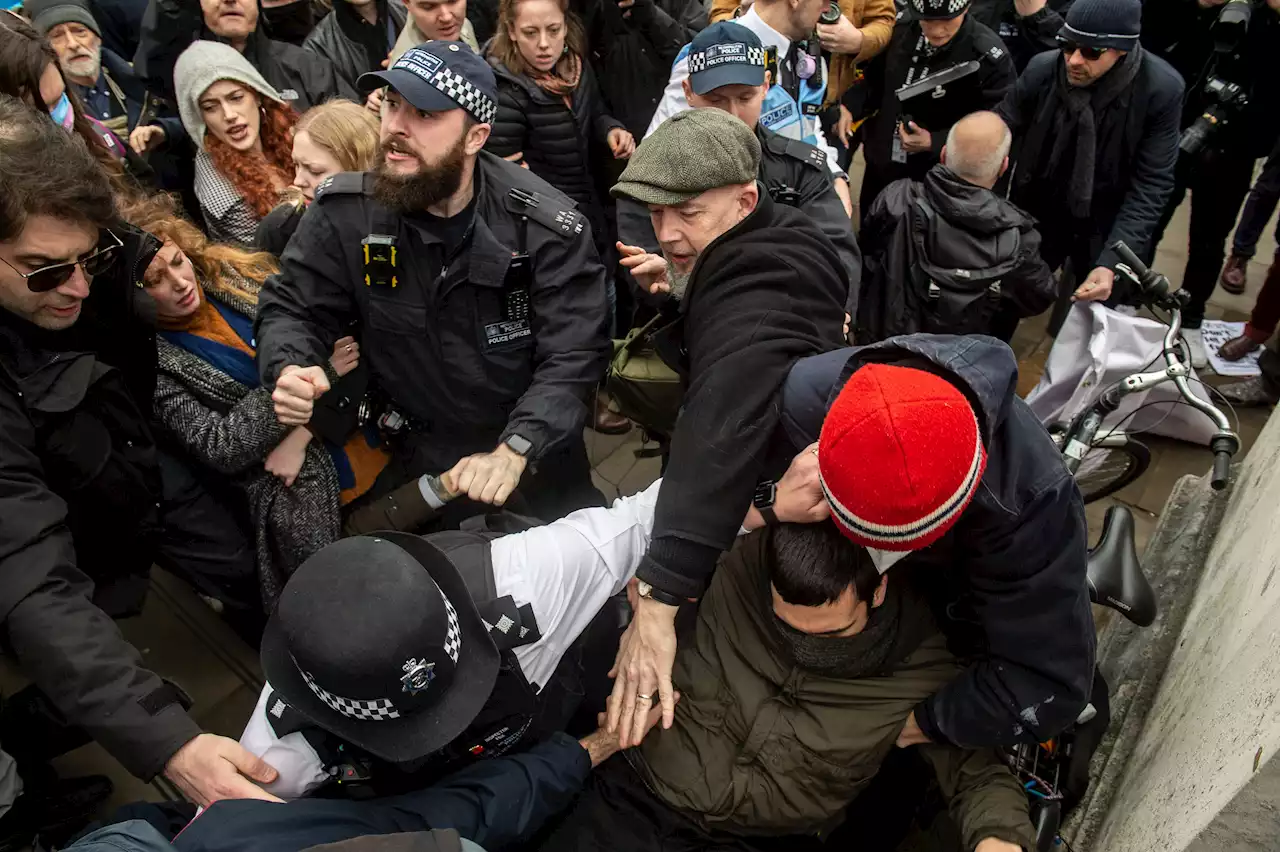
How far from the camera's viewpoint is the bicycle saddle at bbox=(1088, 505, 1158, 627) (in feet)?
7.70

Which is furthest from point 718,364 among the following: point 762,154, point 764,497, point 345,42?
point 345,42

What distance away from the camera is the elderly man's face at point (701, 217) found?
A: 92.2 inches

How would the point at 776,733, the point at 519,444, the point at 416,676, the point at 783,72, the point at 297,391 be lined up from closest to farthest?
the point at 416,676 < the point at 776,733 < the point at 297,391 < the point at 519,444 < the point at 783,72

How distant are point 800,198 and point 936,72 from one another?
71.5 inches

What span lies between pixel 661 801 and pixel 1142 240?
11.7 feet

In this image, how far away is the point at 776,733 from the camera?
6.61 feet

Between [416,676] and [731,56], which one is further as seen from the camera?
[731,56]

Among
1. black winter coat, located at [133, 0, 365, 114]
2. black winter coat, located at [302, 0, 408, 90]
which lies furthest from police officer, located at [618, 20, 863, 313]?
black winter coat, located at [302, 0, 408, 90]

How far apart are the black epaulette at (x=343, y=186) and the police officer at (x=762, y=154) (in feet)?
3.07

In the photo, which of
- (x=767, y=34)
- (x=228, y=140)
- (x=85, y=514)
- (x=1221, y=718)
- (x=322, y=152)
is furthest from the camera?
(x=767, y=34)

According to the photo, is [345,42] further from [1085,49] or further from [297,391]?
[1085,49]

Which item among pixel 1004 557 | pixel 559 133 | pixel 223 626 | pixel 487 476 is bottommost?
pixel 223 626

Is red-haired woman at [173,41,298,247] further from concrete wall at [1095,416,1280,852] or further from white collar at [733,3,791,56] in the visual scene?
concrete wall at [1095,416,1280,852]

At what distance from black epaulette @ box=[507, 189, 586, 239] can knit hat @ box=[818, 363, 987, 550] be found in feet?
4.78
